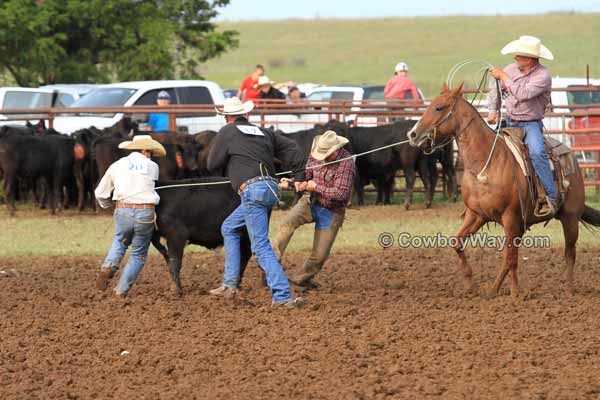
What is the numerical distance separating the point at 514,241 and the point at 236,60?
73.4m

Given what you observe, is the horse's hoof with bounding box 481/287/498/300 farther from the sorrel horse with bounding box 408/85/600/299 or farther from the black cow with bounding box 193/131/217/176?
the black cow with bounding box 193/131/217/176

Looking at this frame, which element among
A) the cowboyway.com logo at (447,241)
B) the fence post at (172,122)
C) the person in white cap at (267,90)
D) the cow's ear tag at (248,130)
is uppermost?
the cow's ear tag at (248,130)

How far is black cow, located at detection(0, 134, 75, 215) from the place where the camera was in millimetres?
17422

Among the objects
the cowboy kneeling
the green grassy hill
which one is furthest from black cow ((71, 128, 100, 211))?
the green grassy hill

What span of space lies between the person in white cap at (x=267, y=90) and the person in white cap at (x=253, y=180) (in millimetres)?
12113

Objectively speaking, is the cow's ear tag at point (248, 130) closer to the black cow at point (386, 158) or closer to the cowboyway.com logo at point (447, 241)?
the cowboyway.com logo at point (447, 241)

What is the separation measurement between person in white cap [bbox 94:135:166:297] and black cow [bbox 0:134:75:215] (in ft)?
25.7

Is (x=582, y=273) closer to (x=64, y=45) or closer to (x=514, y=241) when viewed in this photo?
(x=514, y=241)

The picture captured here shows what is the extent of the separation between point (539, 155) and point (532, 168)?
0.45 ft

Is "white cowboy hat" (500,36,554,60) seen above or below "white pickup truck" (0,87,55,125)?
above

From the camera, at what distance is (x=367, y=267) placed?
476 inches

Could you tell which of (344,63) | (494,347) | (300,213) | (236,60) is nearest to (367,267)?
(300,213)

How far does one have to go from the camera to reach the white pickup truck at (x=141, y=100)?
1989 centimetres

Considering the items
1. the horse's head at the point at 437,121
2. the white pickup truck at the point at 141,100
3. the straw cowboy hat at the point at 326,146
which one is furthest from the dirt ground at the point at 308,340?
the white pickup truck at the point at 141,100
